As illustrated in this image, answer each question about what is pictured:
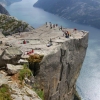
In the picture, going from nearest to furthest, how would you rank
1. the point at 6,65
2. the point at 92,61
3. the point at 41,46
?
the point at 6,65 < the point at 41,46 < the point at 92,61

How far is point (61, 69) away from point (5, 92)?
48.7 ft

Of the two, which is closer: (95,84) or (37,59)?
(37,59)

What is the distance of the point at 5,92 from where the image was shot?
526 inches

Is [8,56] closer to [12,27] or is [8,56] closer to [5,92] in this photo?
[5,92]

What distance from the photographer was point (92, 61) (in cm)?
8356

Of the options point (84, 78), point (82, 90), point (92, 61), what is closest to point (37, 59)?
point (82, 90)

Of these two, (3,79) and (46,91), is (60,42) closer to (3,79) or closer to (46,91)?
(46,91)

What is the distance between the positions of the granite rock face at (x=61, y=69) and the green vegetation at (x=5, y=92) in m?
8.45

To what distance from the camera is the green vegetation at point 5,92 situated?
42.4 feet

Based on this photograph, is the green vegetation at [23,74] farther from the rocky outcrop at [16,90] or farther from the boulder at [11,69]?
the rocky outcrop at [16,90]

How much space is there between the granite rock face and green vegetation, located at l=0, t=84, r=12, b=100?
8448 millimetres

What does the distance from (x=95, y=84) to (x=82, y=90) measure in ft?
17.1

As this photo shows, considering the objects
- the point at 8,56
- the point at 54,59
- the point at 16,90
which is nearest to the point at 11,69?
the point at 8,56

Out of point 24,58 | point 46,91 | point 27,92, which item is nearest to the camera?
point 27,92
